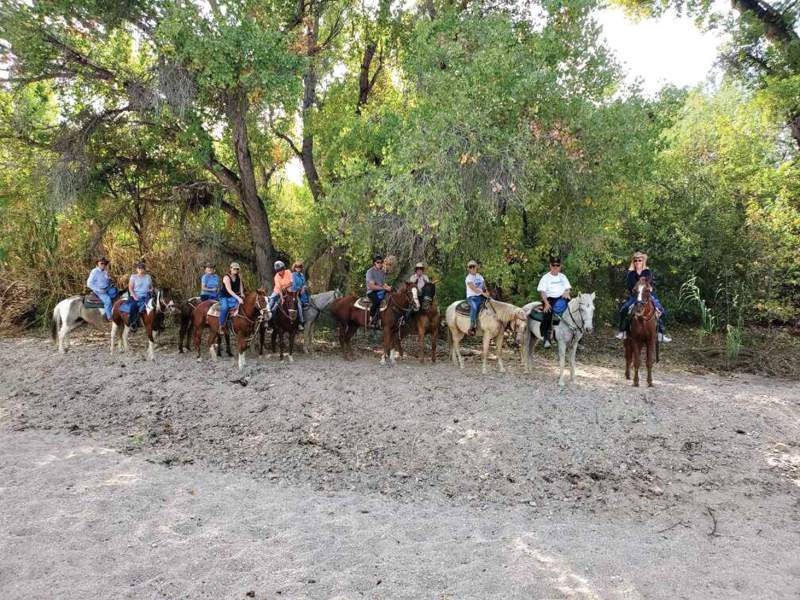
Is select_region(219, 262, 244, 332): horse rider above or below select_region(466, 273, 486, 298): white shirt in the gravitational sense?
below

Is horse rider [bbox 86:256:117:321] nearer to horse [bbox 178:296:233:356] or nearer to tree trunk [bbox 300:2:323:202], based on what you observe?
horse [bbox 178:296:233:356]

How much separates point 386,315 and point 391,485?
542 cm

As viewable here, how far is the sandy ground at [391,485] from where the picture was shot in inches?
173

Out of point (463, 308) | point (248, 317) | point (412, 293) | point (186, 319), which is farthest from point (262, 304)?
point (463, 308)

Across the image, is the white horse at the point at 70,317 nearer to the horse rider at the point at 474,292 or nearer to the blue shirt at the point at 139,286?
the blue shirt at the point at 139,286

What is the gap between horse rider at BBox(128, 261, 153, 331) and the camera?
1159 cm

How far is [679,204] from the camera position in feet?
51.6

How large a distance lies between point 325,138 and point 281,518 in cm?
1004

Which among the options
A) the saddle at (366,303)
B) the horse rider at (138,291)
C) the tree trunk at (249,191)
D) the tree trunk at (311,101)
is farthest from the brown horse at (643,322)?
the horse rider at (138,291)

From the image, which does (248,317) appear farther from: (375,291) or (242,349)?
(375,291)

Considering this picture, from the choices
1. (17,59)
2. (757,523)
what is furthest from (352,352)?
(17,59)

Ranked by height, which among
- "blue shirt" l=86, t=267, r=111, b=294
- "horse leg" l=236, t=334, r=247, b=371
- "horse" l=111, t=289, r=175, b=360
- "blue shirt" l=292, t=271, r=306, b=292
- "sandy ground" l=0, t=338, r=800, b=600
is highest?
"blue shirt" l=292, t=271, r=306, b=292

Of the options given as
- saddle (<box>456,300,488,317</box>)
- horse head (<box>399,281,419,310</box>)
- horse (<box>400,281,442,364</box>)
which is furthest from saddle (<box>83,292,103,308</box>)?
saddle (<box>456,300,488,317</box>)

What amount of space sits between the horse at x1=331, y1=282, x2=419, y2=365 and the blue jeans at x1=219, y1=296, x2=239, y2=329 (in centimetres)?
231
